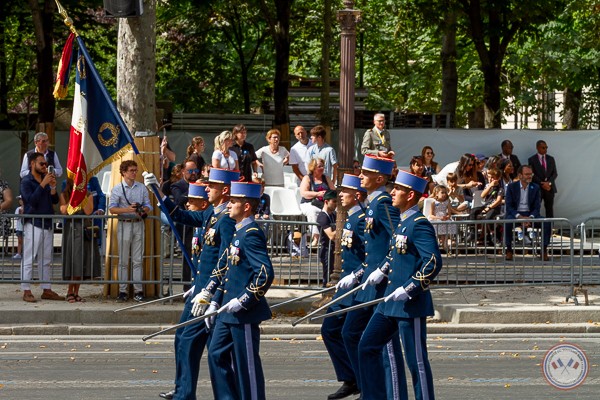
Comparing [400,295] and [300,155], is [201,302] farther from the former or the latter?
[300,155]

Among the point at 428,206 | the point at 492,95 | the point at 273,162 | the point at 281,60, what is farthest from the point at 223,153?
the point at 492,95

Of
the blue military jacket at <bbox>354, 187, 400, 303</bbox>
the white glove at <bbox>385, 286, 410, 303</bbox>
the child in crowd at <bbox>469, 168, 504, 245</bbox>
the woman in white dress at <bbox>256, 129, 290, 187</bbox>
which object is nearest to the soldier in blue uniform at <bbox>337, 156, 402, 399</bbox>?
the blue military jacket at <bbox>354, 187, 400, 303</bbox>

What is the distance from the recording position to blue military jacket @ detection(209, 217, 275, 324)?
356 inches

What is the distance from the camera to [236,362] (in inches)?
360

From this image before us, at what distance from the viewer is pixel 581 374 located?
38.2ft

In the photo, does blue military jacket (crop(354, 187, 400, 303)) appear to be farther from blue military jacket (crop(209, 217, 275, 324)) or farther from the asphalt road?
blue military jacket (crop(209, 217, 275, 324))

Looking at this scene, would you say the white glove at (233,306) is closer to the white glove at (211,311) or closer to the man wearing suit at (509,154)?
the white glove at (211,311)

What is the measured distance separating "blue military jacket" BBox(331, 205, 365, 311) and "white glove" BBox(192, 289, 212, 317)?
5.46ft

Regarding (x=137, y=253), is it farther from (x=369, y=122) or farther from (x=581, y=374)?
(x=369, y=122)

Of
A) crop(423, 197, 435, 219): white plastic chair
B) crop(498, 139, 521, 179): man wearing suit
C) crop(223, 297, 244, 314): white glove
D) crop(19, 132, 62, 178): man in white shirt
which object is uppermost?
crop(498, 139, 521, 179): man wearing suit

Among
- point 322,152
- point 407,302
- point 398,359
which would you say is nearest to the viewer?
point 407,302

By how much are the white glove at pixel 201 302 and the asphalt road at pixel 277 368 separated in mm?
1398

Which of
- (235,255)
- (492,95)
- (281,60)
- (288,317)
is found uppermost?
(281,60)

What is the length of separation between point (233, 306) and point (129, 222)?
6.66 m
